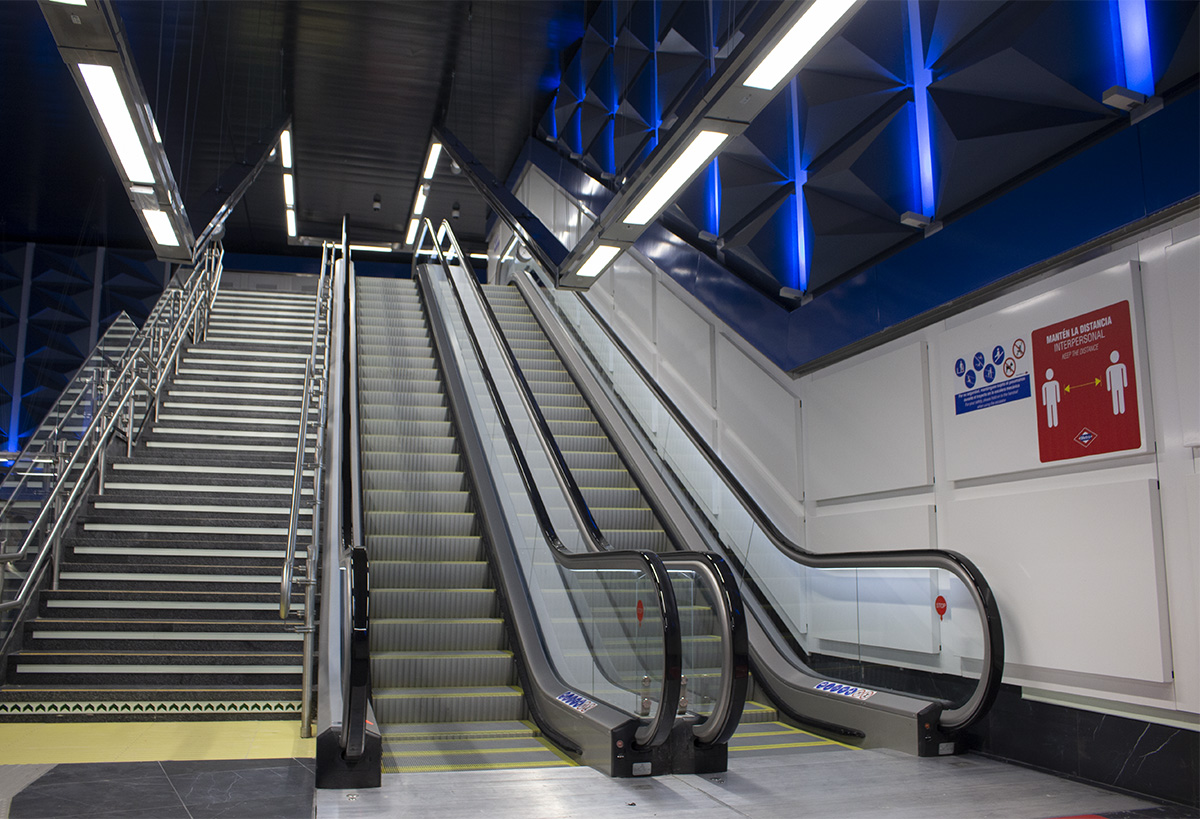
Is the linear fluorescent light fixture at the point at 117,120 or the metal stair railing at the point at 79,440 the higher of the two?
the linear fluorescent light fixture at the point at 117,120

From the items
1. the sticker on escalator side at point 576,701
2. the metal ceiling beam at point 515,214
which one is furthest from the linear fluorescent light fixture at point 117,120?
the sticker on escalator side at point 576,701

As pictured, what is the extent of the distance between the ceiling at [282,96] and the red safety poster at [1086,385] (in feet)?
19.3

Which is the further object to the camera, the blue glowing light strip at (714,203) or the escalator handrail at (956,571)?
the blue glowing light strip at (714,203)

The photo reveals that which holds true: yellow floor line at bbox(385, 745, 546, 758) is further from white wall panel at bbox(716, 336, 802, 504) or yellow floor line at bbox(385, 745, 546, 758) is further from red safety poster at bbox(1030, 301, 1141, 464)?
white wall panel at bbox(716, 336, 802, 504)

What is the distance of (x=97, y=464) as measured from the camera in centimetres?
659

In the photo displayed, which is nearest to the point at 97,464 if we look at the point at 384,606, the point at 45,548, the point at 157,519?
the point at 157,519

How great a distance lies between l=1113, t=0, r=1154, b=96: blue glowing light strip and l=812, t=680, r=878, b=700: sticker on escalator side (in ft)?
10.2

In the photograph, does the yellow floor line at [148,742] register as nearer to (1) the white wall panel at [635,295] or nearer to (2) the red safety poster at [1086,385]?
(2) the red safety poster at [1086,385]

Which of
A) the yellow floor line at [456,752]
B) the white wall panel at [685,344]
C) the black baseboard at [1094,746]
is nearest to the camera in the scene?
the black baseboard at [1094,746]

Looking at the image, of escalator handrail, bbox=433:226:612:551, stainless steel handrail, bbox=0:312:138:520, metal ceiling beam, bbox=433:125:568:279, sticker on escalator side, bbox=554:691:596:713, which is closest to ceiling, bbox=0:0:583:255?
metal ceiling beam, bbox=433:125:568:279

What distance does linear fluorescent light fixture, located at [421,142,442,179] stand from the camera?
536 inches

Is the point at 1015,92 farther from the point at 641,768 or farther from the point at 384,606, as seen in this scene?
the point at 384,606

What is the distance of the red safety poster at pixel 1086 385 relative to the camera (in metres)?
3.84

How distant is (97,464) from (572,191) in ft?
23.3
